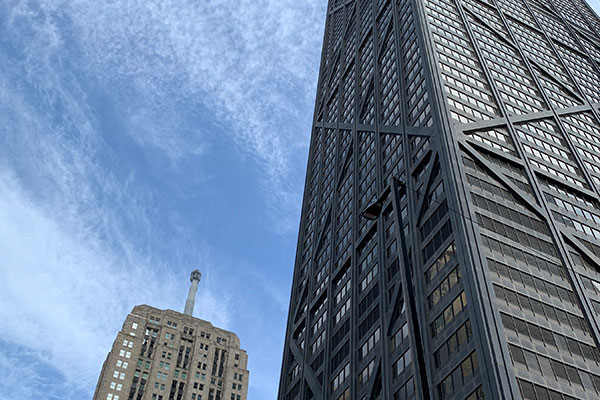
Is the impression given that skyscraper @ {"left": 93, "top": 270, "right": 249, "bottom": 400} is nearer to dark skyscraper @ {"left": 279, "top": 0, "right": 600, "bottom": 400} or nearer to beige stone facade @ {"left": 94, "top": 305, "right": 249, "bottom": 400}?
beige stone facade @ {"left": 94, "top": 305, "right": 249, "bottom": 400}

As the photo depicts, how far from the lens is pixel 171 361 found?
149625 millimetres

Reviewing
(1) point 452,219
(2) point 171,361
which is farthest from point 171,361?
(1) point 452,219

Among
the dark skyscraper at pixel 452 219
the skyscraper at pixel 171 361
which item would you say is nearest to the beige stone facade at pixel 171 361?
the skyscraper at pixel 171 361

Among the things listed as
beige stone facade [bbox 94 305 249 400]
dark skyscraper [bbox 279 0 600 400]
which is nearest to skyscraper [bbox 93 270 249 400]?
beige stone facade [bbox 94 305 249 400]

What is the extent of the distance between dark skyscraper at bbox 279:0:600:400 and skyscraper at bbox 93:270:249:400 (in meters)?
59.9

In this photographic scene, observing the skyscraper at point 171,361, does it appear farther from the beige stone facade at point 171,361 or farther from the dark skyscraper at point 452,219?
the dark skyscraper at point 452,219

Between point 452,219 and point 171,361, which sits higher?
point 171,361

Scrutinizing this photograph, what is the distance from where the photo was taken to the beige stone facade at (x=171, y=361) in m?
142

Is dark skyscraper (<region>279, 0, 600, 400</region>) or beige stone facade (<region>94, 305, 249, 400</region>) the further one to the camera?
beige stone facade (<region>94, 305, 249, 400</region>)

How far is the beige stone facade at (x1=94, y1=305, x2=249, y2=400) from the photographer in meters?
142

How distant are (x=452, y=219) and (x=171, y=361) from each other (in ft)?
346

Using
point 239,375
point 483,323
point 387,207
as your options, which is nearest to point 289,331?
point 387,207

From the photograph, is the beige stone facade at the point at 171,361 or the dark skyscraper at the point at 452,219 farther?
the beige stone facade at the point at 171,361

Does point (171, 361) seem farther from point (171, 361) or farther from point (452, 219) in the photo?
point (452, 219)
